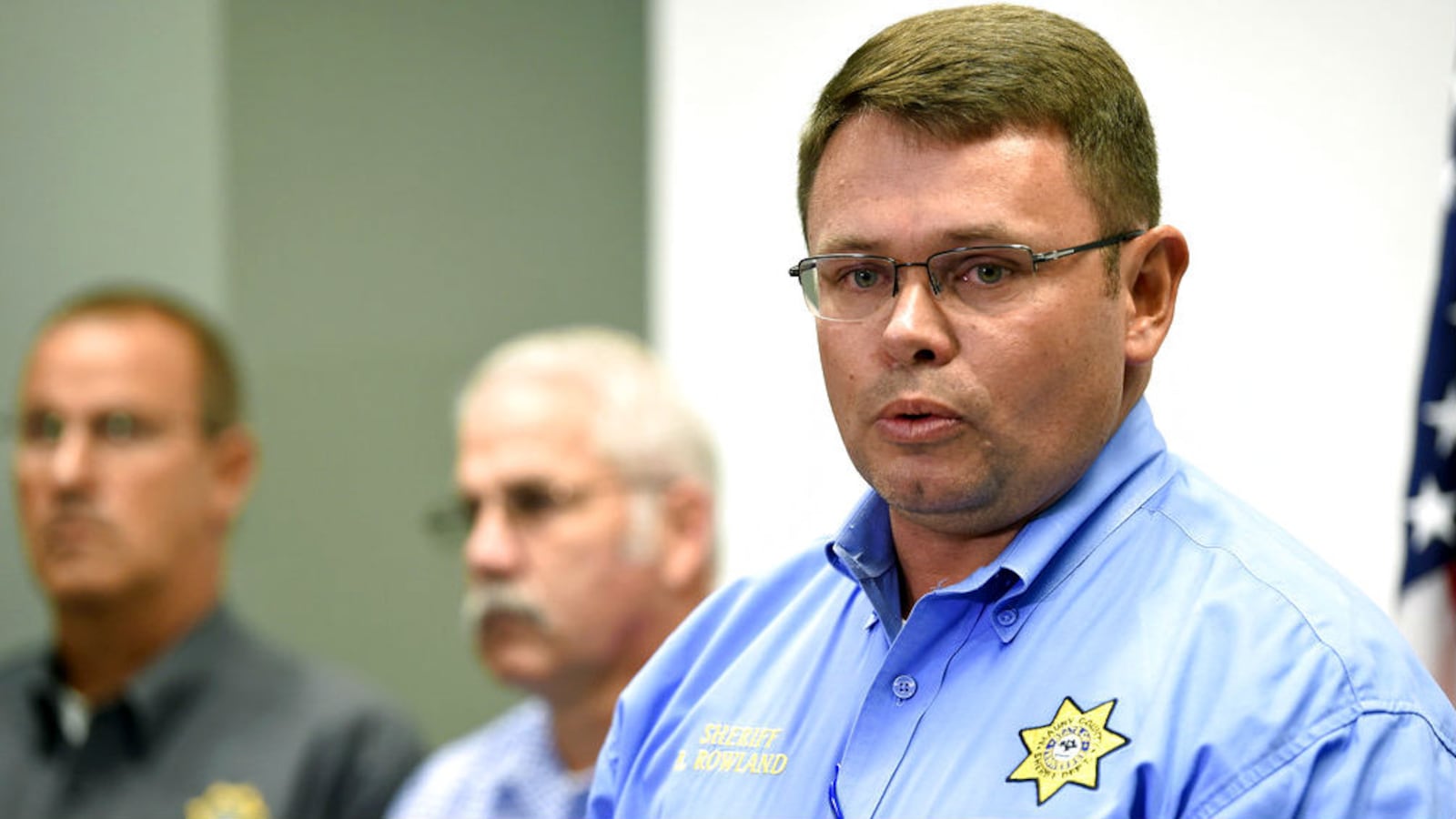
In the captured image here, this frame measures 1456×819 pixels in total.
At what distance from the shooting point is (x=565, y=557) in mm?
2748

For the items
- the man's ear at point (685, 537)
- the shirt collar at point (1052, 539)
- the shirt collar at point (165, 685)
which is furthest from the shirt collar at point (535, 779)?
the shirt collar at point (1052, 539)

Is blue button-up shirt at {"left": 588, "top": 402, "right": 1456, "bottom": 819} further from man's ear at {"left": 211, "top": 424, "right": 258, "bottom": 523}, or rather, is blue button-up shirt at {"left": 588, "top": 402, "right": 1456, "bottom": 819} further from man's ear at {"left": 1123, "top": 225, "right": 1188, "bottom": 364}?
man's ear at {"left": 211, "top": 424, "right": 258, "bottom": 523}

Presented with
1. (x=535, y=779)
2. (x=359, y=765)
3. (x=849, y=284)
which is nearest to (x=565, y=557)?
(x=535, y=779)

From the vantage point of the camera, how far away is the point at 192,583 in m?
3.12

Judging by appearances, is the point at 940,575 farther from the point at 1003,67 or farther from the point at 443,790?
the point at 443,790

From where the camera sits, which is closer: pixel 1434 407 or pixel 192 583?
pixel 1434 407

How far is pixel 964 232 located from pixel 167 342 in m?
2.28

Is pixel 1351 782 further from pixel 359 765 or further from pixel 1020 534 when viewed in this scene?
pixel 359 765

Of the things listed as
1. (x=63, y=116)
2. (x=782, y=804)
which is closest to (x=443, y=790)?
(x=782, y=804)

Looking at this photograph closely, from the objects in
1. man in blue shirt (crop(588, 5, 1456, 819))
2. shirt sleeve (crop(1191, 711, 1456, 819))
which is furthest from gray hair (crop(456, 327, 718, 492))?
shirt sleeve (crop(1191, 711, 1456, 819))

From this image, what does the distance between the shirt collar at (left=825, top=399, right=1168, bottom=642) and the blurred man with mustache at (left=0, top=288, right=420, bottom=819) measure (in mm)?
1709

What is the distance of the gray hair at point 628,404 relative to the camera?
2.81 metres

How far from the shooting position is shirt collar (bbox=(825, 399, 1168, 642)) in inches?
49.3

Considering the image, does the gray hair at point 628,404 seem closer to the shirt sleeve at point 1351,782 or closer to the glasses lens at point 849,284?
the glasses lens at point 849,284
